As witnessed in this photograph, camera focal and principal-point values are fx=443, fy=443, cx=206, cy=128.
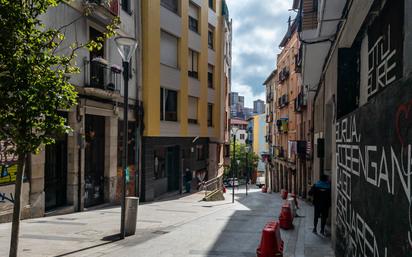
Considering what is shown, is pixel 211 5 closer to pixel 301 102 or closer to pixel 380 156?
pixel 301 102

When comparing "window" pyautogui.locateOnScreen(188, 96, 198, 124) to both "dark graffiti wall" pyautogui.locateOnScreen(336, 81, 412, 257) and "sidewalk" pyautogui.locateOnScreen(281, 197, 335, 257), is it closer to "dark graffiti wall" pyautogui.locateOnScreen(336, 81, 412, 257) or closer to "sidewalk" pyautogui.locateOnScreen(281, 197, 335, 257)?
"sidewalk" pyautogui.locateOnScreen(281, 197, 335, 257)

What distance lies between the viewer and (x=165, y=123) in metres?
24.2

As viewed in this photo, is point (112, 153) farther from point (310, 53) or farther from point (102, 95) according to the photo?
point (310, 53)

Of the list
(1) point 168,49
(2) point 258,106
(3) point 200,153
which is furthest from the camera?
(2) point 258,106

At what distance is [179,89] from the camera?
25656 mm

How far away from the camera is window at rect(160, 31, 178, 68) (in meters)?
24.3

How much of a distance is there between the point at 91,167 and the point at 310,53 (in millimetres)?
9684

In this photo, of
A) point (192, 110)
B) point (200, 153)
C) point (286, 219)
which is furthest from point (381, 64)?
point (200, 153)

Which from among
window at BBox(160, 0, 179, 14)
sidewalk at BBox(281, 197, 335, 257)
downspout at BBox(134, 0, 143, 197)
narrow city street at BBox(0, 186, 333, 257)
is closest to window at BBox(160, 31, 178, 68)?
window at BBox(160, 0, 179, 14)

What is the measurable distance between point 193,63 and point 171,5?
169 inches

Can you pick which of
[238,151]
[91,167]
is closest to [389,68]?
[91,167]

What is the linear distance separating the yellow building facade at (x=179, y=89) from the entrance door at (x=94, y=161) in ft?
12.9

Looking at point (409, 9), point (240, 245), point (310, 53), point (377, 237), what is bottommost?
point (240, 245)

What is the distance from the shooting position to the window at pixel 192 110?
27922 mm
